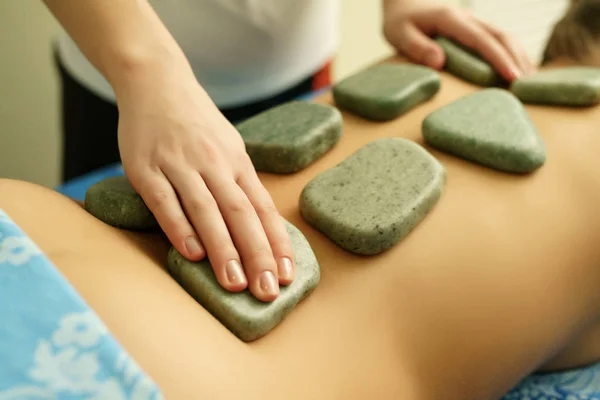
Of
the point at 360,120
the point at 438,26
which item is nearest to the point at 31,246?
the point at 360,120

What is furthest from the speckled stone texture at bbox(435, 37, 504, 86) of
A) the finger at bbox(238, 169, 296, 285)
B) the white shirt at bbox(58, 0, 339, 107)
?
the finger at bbox(238, 169, 296, 285)

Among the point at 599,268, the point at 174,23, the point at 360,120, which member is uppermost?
the point at 174,23

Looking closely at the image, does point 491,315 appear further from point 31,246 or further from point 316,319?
point 31,246

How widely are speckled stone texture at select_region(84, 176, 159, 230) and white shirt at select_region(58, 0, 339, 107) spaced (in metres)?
0.42

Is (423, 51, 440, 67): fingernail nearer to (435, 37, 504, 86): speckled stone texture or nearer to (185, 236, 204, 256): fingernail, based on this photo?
(435, 37, 504, 86): speckled stone texture

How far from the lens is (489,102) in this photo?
30.7 inches

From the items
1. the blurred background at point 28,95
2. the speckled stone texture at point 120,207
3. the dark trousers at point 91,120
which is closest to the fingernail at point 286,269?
the speckled stone texture at point 120,207

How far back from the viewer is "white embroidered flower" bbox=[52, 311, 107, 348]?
0.42 metres

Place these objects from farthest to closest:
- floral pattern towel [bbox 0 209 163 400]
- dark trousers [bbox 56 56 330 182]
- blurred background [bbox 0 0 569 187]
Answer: blurred background [bbox 0 0 569 187] → dark trousers [bbox 56 56 330 182] → floral pattern towel [bbox 0 209 163 400]

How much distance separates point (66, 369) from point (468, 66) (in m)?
0.76

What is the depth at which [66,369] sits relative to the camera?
42 cm

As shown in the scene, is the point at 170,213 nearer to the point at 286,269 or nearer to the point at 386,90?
the point at 286,269

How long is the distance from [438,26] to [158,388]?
79 centimetres

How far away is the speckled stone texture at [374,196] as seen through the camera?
23.8 inches
